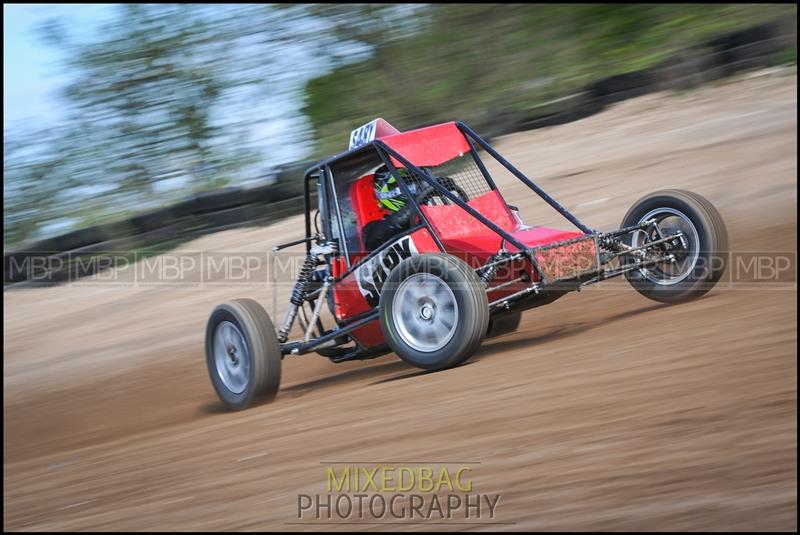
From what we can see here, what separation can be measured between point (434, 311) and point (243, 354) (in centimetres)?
182

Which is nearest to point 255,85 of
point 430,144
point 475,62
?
point 475,62

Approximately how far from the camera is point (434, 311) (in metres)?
5.64

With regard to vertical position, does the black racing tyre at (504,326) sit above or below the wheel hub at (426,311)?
below

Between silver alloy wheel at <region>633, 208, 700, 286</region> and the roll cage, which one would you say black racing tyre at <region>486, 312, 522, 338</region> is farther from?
silver alloy wheel at <region>633, 208, 700, 286</region>

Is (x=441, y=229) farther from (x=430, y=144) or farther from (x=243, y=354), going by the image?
(x=243, y=354)

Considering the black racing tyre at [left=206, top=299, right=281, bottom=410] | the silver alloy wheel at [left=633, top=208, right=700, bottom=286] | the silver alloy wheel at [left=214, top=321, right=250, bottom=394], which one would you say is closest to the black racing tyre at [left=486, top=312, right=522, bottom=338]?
the silver alloy wheel at [left=633, top=208, right=700, bottom=286]

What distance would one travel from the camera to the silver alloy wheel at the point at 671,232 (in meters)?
6.20

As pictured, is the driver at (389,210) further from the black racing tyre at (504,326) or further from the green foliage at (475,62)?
the green foliage at (475,62)

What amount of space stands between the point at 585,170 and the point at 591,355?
754 cm

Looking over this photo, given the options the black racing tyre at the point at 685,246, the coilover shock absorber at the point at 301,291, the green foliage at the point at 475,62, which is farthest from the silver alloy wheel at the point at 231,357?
the green foliage at the point at 475,62

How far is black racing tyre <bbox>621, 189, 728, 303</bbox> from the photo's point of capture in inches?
240

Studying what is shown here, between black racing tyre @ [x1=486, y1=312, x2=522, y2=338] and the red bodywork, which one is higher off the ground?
the red bodywork

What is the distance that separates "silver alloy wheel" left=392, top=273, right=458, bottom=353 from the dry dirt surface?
0.78 feet

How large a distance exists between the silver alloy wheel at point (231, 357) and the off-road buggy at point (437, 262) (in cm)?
1
